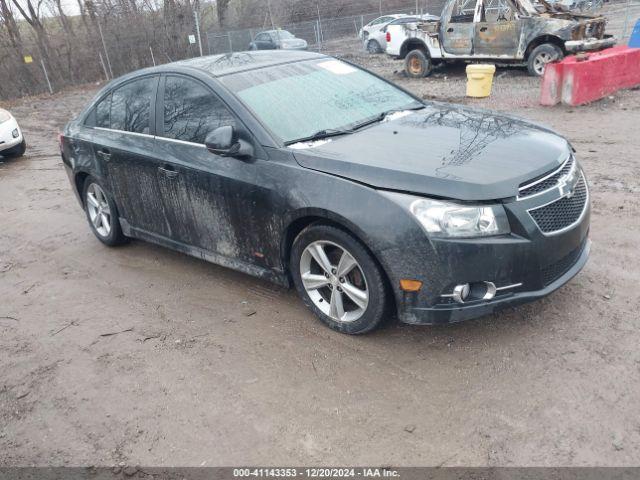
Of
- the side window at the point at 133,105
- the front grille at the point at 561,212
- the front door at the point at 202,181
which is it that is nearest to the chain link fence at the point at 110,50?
the side window at the point at 133,105

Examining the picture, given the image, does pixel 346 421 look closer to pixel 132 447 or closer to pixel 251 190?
pixel 132 447

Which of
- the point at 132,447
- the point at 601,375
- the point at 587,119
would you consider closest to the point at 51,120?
the point at 587,119

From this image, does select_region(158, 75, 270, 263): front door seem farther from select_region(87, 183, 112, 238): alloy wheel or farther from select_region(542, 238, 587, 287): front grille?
select_region(542, 238, 587, 287): front grille

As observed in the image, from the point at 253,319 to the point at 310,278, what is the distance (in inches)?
24.1

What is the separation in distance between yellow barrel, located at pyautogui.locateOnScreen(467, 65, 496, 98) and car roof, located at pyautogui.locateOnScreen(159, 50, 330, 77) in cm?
723

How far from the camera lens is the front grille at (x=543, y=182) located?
319 cm

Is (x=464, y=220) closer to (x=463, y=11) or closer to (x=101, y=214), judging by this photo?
(x=101, y=214)

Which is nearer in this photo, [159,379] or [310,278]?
[159,379]

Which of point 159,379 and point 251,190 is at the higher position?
point 251,190

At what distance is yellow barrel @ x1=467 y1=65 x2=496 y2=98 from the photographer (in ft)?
36.8

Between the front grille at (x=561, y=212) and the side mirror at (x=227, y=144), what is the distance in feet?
6.21

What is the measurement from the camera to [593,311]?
3.65 m

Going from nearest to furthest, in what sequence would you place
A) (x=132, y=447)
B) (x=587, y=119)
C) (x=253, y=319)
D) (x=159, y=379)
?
(x=132, y=447) → (x=159, y=379) → (x=253, y=319) → (x=587, y=119)

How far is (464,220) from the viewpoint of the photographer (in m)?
3.08
